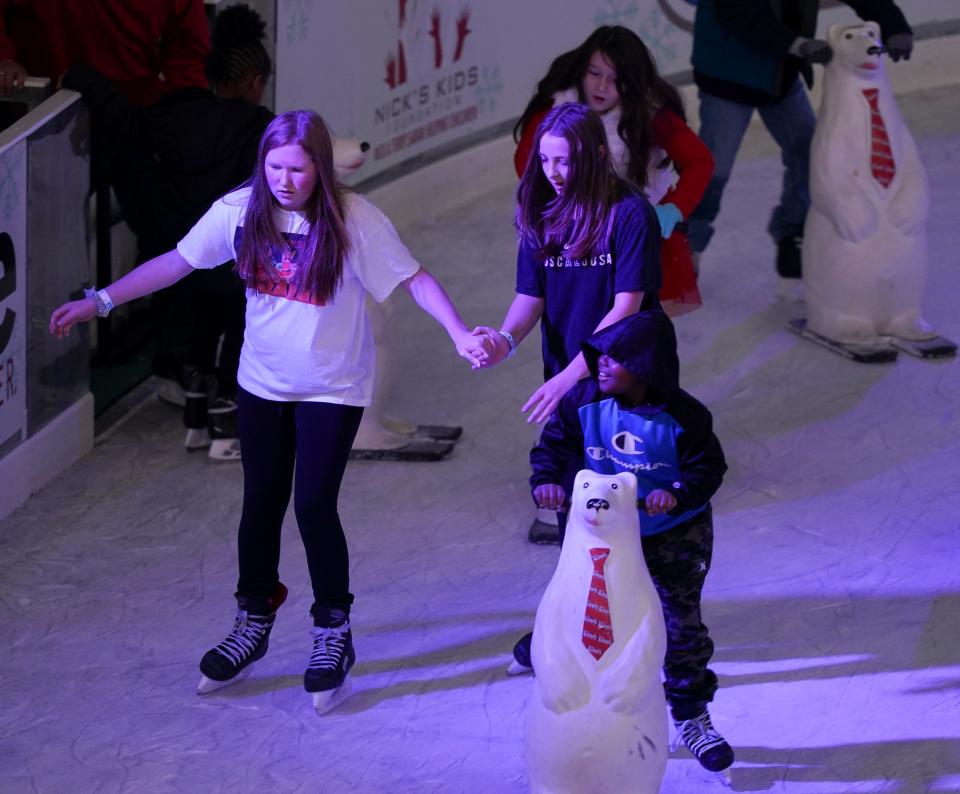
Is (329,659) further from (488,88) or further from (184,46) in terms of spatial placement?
(488,88)

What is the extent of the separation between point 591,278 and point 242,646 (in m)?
1.25

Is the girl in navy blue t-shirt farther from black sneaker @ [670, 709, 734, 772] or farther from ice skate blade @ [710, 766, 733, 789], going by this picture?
ice skate blade @ [710, 766, 733, 789]

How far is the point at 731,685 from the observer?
12.8 ft

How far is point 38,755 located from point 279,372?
1035 millimetres

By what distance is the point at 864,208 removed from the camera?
577cm

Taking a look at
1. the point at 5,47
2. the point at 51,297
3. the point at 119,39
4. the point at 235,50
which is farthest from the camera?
the point at 119,39

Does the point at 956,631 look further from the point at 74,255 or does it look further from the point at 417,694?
the point at 74,255

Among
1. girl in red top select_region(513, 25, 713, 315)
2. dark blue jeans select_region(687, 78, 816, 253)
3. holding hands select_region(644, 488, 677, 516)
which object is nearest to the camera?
holding hands select_region(644, 488, 677, 516)

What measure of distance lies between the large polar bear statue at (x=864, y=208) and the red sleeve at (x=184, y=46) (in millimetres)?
2266

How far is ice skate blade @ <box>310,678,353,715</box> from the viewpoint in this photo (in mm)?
3785

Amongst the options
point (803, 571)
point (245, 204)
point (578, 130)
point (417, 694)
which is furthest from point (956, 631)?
point (245, 204)

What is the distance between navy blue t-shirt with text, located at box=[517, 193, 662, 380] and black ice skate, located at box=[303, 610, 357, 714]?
832 mm

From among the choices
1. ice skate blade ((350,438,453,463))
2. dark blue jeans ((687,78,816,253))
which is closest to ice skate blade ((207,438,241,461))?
ice skate blade ((350,438,453,463))

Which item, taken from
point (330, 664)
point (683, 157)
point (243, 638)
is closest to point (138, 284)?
point (243, 638)
